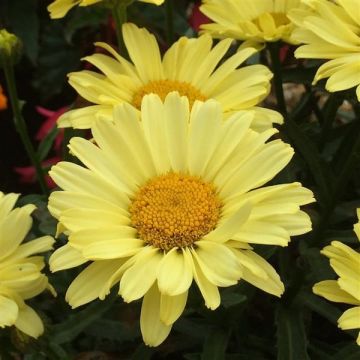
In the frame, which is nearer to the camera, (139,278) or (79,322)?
(139,278)

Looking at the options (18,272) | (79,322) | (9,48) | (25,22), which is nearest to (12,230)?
(18,272)

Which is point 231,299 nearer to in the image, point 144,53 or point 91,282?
point 91,282

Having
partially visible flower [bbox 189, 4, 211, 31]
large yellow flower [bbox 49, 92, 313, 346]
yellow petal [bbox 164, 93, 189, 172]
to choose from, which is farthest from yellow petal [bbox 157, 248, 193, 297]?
partially visible flower [bbox 189, 4, 211, 31]

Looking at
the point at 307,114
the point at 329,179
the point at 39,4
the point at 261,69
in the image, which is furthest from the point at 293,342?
the point at 39,4

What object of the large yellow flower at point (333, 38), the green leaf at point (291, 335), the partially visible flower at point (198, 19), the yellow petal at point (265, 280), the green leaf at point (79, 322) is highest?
the large yellow flower at point (333, 38)

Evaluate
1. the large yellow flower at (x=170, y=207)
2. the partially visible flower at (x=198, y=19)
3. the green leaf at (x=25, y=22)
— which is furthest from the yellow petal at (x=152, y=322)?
the green leaf at (x=25, y=22)

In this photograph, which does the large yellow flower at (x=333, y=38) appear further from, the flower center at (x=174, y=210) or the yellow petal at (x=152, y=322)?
the yellow petal at (x=152, y=322)
